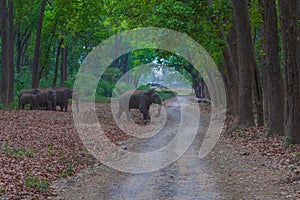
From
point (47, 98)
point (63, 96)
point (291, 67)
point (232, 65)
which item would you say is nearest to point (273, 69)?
point (291, 67)

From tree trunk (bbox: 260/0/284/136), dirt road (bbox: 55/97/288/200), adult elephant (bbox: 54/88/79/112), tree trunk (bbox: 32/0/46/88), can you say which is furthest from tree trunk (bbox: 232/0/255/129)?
tree trunk (bbox: 32/0/46/88)

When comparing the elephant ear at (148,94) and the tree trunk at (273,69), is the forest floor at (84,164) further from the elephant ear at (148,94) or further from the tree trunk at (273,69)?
the elephant ear at (148,94)

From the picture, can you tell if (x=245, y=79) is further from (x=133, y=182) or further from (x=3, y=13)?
(x=3, y=13)

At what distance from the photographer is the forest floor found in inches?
459

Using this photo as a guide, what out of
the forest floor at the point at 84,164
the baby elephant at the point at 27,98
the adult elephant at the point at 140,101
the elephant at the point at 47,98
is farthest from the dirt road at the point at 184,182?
the elephant at the point at 47,98

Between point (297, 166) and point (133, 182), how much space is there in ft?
13.9

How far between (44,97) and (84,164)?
61.2 ft

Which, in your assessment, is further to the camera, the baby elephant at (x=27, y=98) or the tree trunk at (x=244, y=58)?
the baby elephant at (x=27, y=98)

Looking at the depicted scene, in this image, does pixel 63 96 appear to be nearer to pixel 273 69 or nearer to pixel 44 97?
pixel 44 97

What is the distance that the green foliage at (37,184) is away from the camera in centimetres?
1201

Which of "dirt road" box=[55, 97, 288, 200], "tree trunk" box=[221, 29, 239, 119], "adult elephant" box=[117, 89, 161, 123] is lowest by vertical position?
"dirt road" box=[55, 97, 288, 200]

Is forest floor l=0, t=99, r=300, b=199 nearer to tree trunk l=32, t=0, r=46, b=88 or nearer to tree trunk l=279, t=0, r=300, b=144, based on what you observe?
tree trunk l=279, t=0, r=300, b=144

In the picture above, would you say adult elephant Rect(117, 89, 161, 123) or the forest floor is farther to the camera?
adult elephant Rect(117, 89, 161, 123)

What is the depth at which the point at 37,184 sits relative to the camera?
12.2 metres
